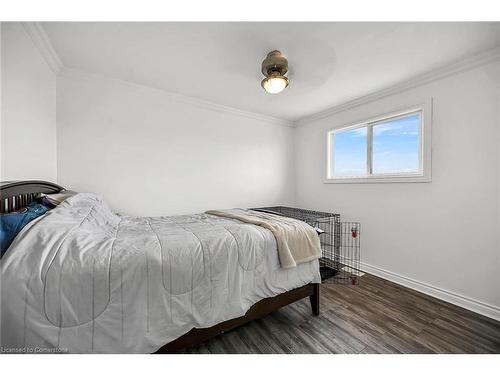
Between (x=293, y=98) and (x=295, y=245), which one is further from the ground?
(x=293, y=98)

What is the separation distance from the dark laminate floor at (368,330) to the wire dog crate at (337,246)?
2.03ft

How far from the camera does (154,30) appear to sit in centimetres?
150

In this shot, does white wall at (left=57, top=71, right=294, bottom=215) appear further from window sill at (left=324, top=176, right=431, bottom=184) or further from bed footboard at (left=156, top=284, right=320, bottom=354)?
bed footboard at (left=156, top=284, right=320, bottom=354)

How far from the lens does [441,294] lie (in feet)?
6.70

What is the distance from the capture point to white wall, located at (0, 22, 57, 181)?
1318 millimetres

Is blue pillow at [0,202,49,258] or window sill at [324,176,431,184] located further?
window sill at [324,176,431,184]

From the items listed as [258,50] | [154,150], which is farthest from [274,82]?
[154,150]

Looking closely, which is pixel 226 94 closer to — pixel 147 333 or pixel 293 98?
pixel 293 98

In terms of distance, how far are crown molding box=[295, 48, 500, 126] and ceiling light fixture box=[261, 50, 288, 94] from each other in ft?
5.07

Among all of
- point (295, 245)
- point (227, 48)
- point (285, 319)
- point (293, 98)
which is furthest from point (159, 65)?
point (285, 319)

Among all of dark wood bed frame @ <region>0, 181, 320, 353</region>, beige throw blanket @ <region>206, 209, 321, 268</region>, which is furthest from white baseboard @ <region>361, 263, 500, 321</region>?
beige throw blanket @ <region>206, 209, 321, 268</region>
